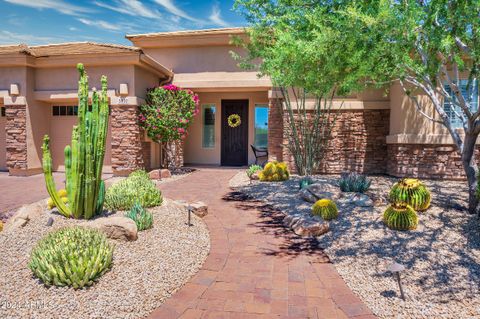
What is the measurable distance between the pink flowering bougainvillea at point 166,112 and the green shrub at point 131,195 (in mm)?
4422

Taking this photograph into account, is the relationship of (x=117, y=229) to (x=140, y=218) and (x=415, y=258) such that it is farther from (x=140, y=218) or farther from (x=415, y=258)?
(x=415, y=258)

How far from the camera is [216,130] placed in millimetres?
13297

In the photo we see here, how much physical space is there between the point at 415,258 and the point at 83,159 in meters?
4.66

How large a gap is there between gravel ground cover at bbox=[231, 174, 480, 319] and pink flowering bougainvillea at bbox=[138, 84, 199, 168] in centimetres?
546

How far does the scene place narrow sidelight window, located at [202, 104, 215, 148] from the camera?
13334mm

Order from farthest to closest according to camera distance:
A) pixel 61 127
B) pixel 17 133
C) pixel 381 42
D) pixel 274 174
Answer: pixel 61 127 → pixel 17 133 → pixel 274 174 → pixel 381 42

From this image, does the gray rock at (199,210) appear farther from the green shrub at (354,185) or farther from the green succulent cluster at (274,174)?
the green succulent cluster at (274,174)

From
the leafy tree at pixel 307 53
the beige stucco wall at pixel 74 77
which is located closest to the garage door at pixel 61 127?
the beige stucco wall at pixel 74 77

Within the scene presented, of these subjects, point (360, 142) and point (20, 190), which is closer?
point (20, 190)

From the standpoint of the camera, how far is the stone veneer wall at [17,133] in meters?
10.3

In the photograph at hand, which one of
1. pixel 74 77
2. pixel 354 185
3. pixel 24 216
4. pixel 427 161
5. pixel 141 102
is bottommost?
pixel 24 216

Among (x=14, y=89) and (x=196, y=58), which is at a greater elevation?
(x=196, y=58)

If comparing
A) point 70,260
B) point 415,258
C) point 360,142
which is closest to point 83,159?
point 70,260

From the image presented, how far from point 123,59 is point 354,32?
7610 millimetres
